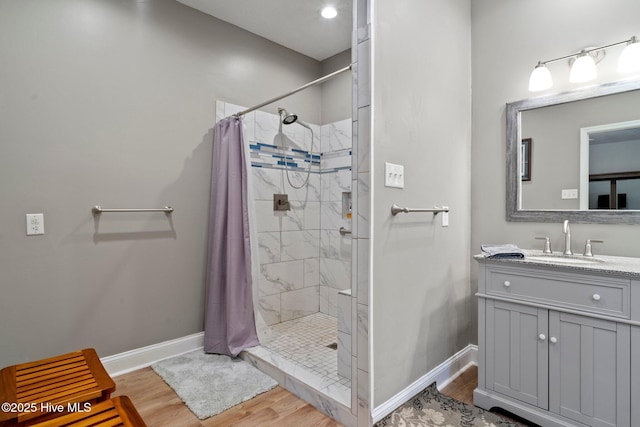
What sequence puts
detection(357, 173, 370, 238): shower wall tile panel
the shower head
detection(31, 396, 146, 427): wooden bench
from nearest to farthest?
detection(31, 396, 146, 427): wooden bench < detection(357, 173, 370, 238): shower wall tile panel < the shower head

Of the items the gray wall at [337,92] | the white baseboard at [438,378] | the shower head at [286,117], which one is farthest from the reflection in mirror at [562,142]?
the shower head at [286,117]

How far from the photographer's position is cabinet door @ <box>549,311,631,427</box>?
1.46 metres

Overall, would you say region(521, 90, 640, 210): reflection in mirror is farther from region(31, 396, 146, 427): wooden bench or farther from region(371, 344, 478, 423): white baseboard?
region(31, 396, 146, 427): wooden bench

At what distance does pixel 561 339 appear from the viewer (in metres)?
1.62

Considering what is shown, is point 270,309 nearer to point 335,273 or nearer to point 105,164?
point 335,273

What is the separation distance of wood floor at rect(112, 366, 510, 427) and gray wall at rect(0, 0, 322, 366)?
1.24 feet

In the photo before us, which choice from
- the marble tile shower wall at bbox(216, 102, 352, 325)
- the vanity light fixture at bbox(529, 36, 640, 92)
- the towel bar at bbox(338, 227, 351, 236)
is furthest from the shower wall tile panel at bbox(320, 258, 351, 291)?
the vanity light fixture at bbox(529, 36, 640, 92)

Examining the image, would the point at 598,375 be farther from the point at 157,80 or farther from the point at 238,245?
the point at 157,80

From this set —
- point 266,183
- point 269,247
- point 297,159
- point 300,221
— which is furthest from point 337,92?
point 269,247

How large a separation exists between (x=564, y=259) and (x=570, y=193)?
44 cm

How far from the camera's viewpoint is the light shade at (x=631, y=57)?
1694mm

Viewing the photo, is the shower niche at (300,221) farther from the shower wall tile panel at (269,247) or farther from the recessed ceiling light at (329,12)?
the recessed ceiling light at (329,12)

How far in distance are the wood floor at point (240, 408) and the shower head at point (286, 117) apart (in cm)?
215

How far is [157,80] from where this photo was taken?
2398 mm
